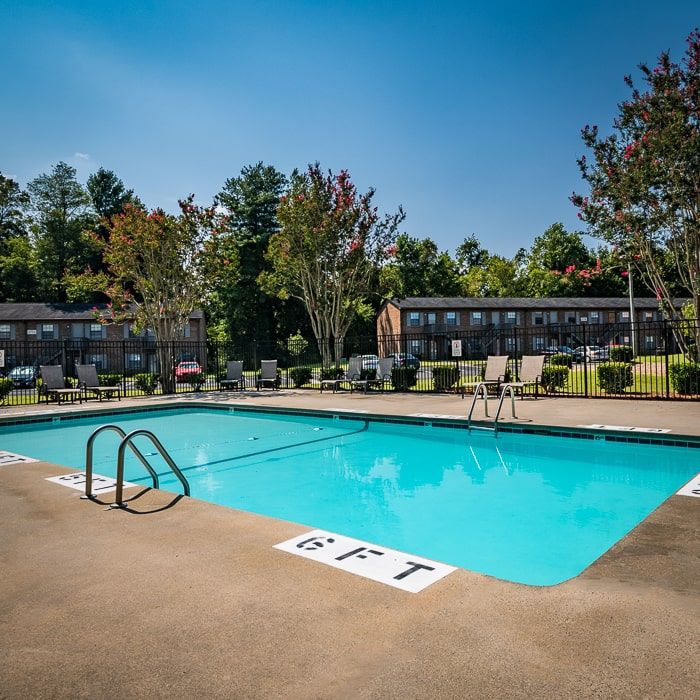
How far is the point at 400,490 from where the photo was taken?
6945 mm

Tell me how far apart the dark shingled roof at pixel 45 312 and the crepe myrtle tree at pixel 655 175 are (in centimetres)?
3276

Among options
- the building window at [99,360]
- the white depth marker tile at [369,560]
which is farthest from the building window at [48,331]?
the white depth marker tile at [369,560]

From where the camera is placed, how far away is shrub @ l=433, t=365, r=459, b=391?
58.8 feet

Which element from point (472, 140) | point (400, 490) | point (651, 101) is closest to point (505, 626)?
point (400, 490)

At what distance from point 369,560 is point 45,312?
44791 mm

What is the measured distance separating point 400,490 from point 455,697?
511cm

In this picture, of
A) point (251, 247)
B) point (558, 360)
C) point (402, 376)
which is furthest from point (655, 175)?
point (251, 247)

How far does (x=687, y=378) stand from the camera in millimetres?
13031

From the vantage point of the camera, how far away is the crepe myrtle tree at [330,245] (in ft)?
70.7

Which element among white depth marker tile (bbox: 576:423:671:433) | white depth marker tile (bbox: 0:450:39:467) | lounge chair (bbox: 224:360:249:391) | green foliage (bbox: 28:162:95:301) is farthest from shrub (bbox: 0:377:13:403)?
green foliage (bbox: 28:162:95:301)

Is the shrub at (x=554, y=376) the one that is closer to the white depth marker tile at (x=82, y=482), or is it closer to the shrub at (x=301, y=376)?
the shrub at (x=301, y=376)

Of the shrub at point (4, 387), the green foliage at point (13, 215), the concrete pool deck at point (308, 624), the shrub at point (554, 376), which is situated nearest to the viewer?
the concrete pool deck at point (308, 624)

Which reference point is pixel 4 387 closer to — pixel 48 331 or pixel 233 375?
pixel 233 375

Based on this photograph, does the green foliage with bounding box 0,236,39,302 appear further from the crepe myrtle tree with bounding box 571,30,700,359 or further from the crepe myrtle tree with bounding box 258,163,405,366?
the crepe myrtle tree with bounding box 571,30,700,359
